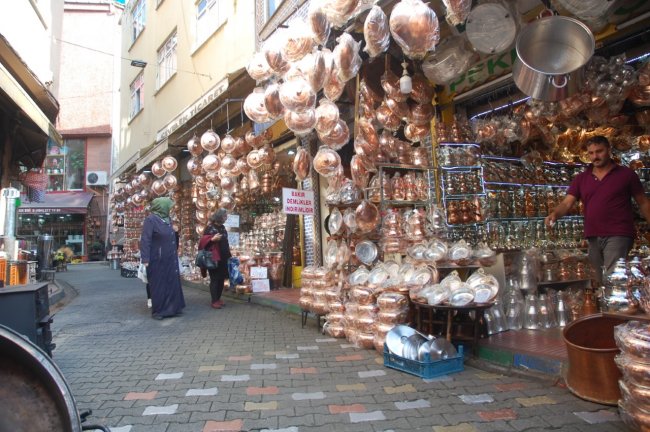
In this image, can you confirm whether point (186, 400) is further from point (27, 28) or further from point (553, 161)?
point (27, 28)

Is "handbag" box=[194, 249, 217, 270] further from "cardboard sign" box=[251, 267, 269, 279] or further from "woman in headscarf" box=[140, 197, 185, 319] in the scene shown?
"cardboard sign" box=[251, 267, 269, 279]

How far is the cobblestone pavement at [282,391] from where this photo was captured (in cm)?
295

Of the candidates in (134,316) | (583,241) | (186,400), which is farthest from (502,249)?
(134,316)

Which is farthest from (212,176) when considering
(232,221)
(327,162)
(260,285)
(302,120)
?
(302,120)

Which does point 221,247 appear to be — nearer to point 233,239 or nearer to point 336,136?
point 233,239

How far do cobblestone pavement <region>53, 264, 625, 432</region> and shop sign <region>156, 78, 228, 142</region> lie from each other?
204 inches

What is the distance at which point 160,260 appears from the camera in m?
7.13

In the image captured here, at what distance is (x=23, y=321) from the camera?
3781 millimetres

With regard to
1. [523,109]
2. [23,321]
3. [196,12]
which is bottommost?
[23,321]

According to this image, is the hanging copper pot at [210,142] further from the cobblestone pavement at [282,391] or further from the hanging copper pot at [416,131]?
the hanging copper pot at [416,131]

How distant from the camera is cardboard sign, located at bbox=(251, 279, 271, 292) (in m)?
9.25

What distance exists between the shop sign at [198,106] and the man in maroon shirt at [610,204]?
6774mm

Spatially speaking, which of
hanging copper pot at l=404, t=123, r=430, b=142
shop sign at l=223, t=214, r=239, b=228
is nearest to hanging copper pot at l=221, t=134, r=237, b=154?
shop sign at l=223, t=214, r=239, b=228

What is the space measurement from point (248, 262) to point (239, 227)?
2.90 m
